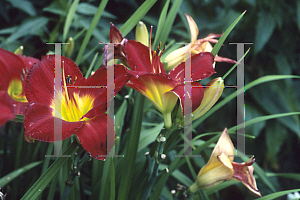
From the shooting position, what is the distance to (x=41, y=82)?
0.23 m

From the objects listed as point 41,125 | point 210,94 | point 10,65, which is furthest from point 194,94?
point 10,65

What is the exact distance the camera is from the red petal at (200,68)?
0.24 metres

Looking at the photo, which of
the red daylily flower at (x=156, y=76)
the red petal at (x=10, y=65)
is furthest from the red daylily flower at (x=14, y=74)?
the red daylily flower at (x=156, y=76)

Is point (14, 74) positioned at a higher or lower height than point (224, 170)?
higher

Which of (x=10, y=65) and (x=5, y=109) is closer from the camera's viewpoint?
(x=5, y=109)

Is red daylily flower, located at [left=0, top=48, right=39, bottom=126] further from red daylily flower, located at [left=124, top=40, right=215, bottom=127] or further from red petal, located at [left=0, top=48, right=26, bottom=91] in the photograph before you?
red daylily flower, located at [left=124, top=40, right=215, bottom=127]

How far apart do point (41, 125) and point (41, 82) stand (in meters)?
0.05

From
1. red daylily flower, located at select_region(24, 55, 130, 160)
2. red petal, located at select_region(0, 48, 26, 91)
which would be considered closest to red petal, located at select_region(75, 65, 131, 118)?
red daylily flower, located at select_region(24, 55, 130, 160)

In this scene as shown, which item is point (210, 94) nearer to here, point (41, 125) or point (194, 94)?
point (194, 94)

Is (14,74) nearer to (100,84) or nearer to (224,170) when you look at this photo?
(100,84)

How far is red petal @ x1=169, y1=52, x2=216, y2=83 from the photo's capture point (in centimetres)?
24

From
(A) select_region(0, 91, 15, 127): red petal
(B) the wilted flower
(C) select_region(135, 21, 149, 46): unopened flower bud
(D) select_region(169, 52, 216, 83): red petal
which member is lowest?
(B) the wilted flower

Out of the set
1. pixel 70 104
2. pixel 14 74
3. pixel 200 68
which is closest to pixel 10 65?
pixel 14 74

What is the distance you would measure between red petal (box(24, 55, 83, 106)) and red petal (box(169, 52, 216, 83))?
13 centimetres
